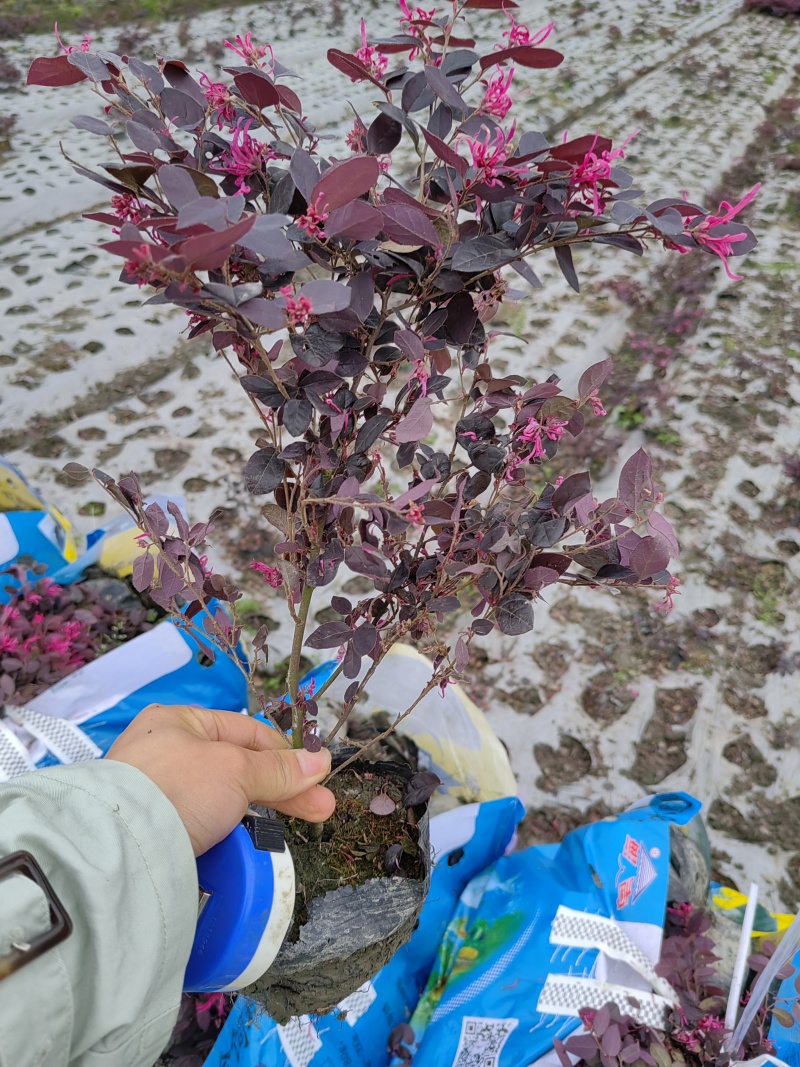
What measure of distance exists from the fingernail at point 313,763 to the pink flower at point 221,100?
0.78 metres

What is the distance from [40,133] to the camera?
195 inches

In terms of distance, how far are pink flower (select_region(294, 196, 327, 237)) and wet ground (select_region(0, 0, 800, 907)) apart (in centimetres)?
175

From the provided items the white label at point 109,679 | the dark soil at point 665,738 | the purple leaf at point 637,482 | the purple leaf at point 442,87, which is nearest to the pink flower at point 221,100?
the purple leaf at point 442,87

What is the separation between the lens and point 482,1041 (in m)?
1.29

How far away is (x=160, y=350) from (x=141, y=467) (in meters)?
0.89

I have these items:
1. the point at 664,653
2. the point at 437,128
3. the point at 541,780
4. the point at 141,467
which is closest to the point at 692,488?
the point at 664,653

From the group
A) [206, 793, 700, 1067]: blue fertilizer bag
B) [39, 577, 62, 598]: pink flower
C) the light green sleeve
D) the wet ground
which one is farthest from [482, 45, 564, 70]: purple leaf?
the wet ground

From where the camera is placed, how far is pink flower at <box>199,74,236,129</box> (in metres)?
0.69

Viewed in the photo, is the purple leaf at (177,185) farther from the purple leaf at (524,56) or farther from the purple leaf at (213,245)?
the purple leaf at (524,56)

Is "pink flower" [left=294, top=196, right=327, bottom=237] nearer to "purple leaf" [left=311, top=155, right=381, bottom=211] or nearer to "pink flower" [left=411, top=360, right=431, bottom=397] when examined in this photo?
"purple leaf" [left=311, top=155, right=381, bottom=211]

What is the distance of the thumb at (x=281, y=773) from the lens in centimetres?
85

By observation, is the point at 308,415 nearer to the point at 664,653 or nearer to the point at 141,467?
the point at 664,653

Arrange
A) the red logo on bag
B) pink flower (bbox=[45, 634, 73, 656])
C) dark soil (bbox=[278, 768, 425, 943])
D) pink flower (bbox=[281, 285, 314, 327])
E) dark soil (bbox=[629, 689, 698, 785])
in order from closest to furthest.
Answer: pink flower (bbox=[281, 285, 314, 327]) < dark soil (bbox=[278, 768, 425, 943]) < the red logo on bag < pink flower (bbox=[45, 634, 73, 656]) < dark soil (bbox=[629, 689, 698, 785])

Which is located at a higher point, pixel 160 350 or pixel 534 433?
pixel 534 433
